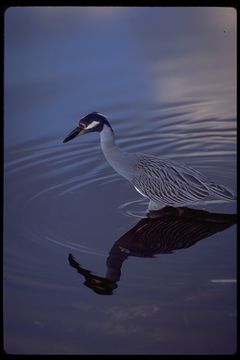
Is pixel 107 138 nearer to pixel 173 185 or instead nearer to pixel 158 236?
pixel 173 185

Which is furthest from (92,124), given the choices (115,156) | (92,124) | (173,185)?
(173,185)

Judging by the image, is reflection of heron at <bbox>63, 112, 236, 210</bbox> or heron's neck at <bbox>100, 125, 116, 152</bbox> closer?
reflection of heron at <bbox>63, 112, 236, 210</bbox>

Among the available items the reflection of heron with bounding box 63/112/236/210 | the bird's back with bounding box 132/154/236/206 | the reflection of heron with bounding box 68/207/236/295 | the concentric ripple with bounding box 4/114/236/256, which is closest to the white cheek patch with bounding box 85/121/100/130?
the reflection of heron with bounding box 63/112/236/210

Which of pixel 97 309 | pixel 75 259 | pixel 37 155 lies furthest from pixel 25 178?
pixel 97 309

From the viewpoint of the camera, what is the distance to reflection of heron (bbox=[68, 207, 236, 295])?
4.89 metres

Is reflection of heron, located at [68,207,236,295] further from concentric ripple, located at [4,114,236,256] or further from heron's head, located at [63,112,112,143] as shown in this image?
heron's head, located at [63,112,112,143]

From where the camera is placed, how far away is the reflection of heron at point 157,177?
579 centimetres

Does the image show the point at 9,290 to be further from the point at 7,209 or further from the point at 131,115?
the point at 131,115

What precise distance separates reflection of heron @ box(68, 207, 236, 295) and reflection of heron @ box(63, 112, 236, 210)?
145 millimetres

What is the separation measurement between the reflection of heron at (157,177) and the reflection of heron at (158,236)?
0.47ft

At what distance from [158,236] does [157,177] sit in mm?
687

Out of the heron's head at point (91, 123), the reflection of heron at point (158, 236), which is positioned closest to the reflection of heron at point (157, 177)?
the heron's head at point (91, 123)

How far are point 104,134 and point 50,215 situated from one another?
929 millimetres

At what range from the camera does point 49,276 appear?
4.97 meters
